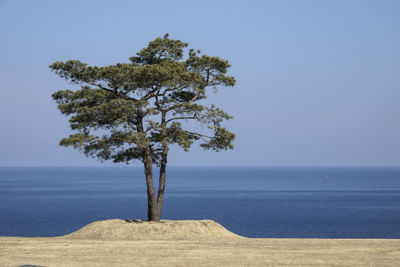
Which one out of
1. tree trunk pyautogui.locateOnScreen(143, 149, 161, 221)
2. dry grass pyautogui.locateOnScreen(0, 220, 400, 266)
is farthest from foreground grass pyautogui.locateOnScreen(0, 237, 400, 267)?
tree trunk pyautogui.locateOnScreen(143, 149, 161, 221)

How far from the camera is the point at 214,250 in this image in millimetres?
20922

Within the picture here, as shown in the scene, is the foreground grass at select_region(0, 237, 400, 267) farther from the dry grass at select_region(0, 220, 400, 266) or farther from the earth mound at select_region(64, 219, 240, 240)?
the earth mound at select_region(64, 219, 240, 240)

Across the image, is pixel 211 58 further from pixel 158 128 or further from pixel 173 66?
pixel 158 128

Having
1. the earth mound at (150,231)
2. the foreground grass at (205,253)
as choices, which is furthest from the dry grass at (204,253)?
the earth mound at (150,231)

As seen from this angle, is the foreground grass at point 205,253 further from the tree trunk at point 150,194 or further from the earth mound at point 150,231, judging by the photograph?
the tree trunk at point 150,194

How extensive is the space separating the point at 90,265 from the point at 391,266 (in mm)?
9930

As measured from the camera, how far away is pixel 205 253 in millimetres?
20031

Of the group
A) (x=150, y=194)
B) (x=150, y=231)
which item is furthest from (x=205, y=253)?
(x=150, y=194)

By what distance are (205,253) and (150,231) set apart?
8849 mm

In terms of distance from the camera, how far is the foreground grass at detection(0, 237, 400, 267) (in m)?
17.9

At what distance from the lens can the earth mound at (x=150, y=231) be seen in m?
27.6

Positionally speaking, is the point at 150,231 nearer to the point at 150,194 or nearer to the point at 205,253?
the point at 150,194

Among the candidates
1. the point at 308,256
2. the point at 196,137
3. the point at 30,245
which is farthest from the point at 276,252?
the point at 196,137

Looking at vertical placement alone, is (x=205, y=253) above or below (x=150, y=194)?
below
